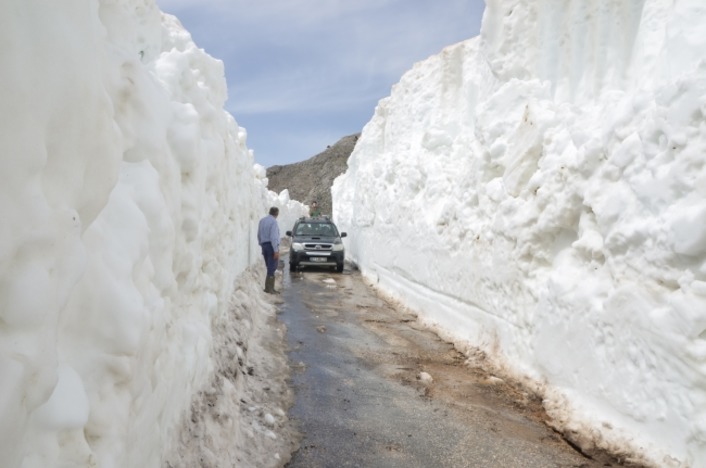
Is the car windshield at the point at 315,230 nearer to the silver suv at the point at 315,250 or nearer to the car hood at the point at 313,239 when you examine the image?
the silver suv at the point at 315,250

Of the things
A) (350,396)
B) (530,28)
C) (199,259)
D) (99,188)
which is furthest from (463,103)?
(99,188)

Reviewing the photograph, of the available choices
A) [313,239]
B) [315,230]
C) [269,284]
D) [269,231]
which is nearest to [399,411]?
[269,231]

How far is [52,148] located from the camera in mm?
1482

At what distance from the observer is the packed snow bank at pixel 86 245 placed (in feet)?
4.28

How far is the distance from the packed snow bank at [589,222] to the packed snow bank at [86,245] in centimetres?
316

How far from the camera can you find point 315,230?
1748 centimetres

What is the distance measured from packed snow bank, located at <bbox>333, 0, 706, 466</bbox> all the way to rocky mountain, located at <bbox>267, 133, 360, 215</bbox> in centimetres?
5339

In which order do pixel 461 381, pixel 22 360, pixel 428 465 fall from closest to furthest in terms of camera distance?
pixel 22 360 → pixel 428 465 → pixel 461 381

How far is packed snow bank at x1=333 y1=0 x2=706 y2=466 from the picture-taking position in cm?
344

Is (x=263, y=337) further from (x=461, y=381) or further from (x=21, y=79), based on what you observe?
(x=21, y=79)

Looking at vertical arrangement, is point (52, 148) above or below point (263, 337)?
above

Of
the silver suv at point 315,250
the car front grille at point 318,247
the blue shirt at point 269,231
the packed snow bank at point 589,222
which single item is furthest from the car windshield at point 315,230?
the packed snow bank at point 589,222

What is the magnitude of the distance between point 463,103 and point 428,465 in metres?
9.57

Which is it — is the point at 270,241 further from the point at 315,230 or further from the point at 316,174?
the point at 316,174
